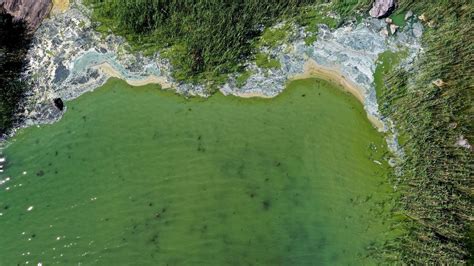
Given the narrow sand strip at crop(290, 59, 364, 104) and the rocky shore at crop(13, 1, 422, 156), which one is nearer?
the rocky shore at crop(13, 1, 422, 156)

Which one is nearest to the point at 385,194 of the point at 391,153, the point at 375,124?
the point at 391,153

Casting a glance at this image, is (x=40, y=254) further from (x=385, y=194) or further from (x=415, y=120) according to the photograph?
(x=415, y=120)

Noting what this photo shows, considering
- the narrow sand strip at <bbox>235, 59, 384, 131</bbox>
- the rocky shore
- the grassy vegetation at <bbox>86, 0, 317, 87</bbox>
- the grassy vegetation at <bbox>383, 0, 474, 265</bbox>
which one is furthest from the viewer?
the narrow sand strip at <bbox>235, 59, 384, 131</bbox>

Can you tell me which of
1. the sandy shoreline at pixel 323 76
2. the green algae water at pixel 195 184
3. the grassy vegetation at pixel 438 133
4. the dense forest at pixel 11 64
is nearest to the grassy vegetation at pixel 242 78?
the sandy shoreline at pixel 323 76

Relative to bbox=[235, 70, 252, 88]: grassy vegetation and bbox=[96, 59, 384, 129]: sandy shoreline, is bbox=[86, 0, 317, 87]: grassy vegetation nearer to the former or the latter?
bbox=[235, 70, 252, 88]: grassy vegetation

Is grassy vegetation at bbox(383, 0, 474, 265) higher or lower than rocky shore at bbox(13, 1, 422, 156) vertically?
lower

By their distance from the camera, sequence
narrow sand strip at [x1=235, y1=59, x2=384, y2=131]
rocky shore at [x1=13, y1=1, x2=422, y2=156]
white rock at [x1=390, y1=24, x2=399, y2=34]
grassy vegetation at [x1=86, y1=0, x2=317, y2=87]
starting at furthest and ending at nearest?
white rock at [x1=390, y1=24, x2=399, y2=34], narrow sand strip at [x1=235, y1=59, x2=384, y2=131], rocky shore at [x1=13, y1=1, x2=422, y2=156], grassy vegetation at [x1=86, y1=0, x2=317, y2=87]

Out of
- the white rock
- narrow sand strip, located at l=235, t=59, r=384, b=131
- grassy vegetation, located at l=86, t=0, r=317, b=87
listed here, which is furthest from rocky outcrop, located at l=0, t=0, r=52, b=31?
the white rock
